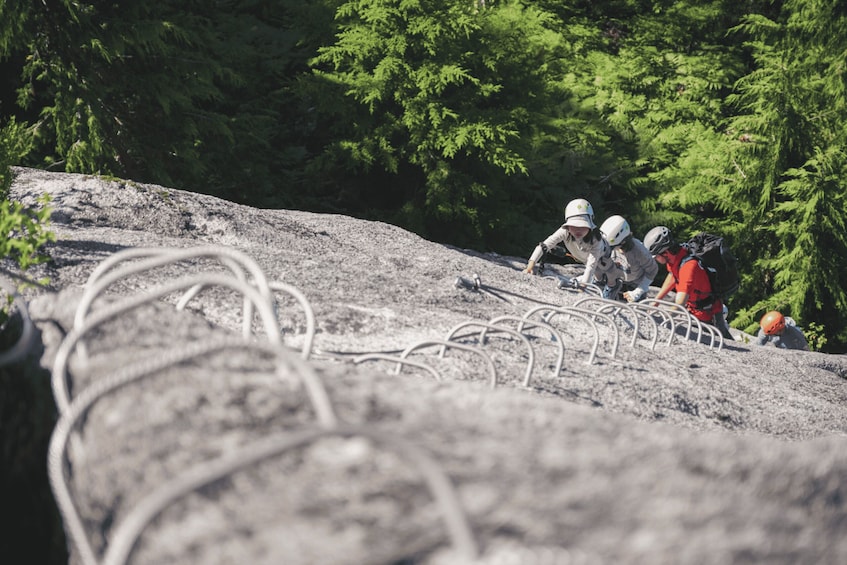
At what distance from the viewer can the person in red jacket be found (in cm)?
824

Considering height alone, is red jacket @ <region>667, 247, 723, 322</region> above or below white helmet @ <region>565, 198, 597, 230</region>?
below

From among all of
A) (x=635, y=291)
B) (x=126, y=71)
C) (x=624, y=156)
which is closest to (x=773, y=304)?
(x=624, y=156)

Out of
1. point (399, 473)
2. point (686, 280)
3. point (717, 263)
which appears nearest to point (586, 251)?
point (686, 280)

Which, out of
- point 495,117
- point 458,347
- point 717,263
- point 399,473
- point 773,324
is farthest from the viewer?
point 495,117

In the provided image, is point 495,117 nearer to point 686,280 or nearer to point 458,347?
point 686,280

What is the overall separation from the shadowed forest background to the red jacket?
501 cm

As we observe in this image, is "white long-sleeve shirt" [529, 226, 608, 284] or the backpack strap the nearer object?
"white long-sleeve shirt" [529, 226, 608, 284]

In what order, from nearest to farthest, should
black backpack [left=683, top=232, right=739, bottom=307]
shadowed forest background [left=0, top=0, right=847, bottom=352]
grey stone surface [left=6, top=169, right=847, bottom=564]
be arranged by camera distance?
grey stone surface [left=6, top=169, right=847, bottom=564], black backpack [left=683, top=232, right=739, bottom=307], shadowed forest background [left=0, top=0, right=847, bottom=352]

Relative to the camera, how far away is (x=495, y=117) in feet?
45.1

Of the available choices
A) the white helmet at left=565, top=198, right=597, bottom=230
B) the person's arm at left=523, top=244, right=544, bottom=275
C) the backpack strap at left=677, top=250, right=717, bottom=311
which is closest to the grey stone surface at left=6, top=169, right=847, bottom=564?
the person's arm at left=523, top=244, right=544, bottom=275

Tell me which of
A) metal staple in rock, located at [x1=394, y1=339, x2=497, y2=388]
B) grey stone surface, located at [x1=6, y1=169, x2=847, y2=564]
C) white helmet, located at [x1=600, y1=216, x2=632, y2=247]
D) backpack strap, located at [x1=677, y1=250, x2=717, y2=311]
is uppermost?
grey stone surface, located at [x1=6, y1=169, x2=847, y2=564]

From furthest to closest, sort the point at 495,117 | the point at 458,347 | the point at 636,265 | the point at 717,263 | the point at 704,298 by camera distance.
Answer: the point at 495,117, the point at 636,265, the point at 717,263, the point at 704,298, the point at 458,347

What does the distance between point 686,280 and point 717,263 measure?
722mm

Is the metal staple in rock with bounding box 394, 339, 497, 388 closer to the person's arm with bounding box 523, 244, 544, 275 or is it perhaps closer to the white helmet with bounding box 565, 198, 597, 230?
the person's arm with bounding box 523, 244, 544, 275
